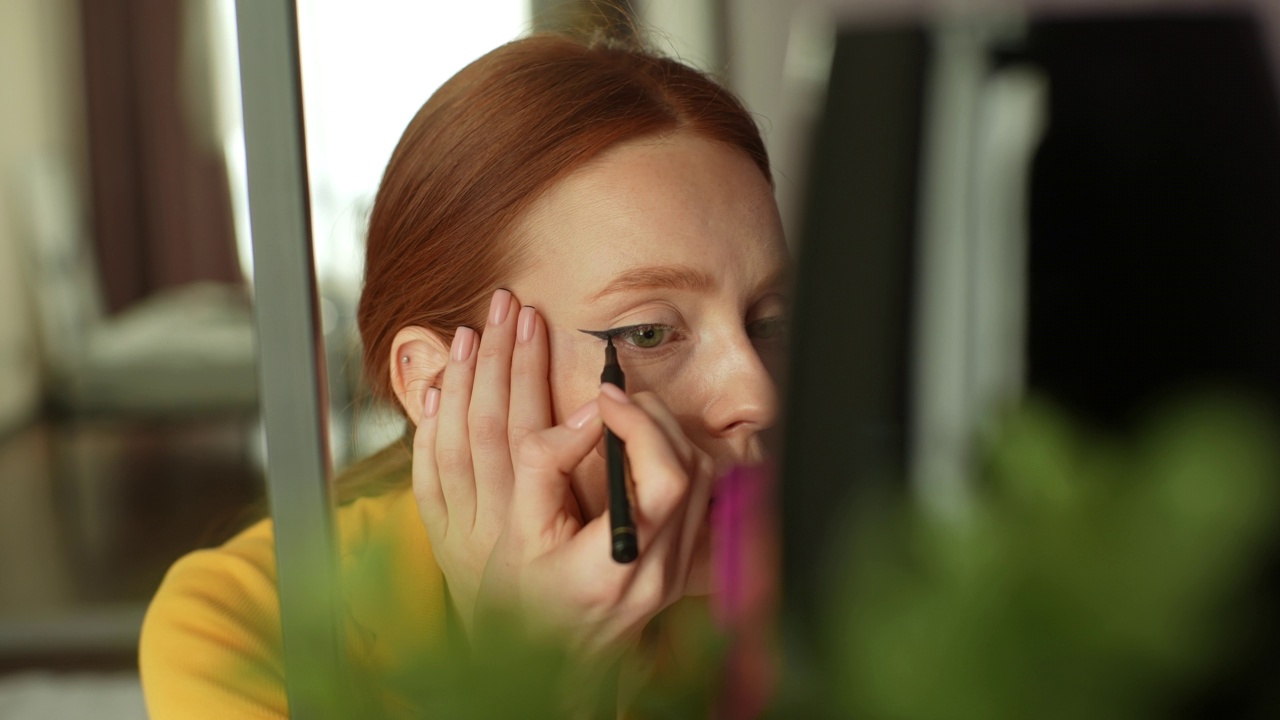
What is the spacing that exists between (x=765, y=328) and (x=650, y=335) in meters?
0.08

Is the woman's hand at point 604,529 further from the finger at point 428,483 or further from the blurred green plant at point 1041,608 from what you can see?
the blurred green plant at point 1041,608

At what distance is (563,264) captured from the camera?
0.74m

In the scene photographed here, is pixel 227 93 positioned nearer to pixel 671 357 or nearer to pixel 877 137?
pixel 671 357

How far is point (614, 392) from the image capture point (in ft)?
2.01

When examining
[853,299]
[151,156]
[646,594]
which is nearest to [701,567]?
[646,594]

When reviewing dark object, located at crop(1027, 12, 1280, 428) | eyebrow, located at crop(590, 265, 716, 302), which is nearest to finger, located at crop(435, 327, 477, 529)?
eyebrow, located at crop(590, 265, 716, 302)

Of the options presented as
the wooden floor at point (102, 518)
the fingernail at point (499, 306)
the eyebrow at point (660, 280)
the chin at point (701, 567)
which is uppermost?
Answer: the eyebrow at point (660, 280)

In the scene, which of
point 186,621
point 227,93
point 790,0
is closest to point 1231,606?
point 186,621

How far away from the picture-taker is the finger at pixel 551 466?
62cm

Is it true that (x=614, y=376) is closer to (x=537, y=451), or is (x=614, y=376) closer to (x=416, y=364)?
(x=537, y=451)

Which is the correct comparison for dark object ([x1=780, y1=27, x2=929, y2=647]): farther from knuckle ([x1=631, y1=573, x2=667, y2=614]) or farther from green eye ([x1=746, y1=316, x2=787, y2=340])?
green eye ([x1=746, y1=316, x2=787, y2=340])

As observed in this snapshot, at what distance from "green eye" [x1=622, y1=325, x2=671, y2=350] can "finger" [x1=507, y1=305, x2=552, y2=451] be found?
5 cm

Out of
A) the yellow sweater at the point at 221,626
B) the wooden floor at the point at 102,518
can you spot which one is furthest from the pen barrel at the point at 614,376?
the wooden floor at the point at 102,518

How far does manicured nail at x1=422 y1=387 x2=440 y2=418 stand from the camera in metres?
0.76
